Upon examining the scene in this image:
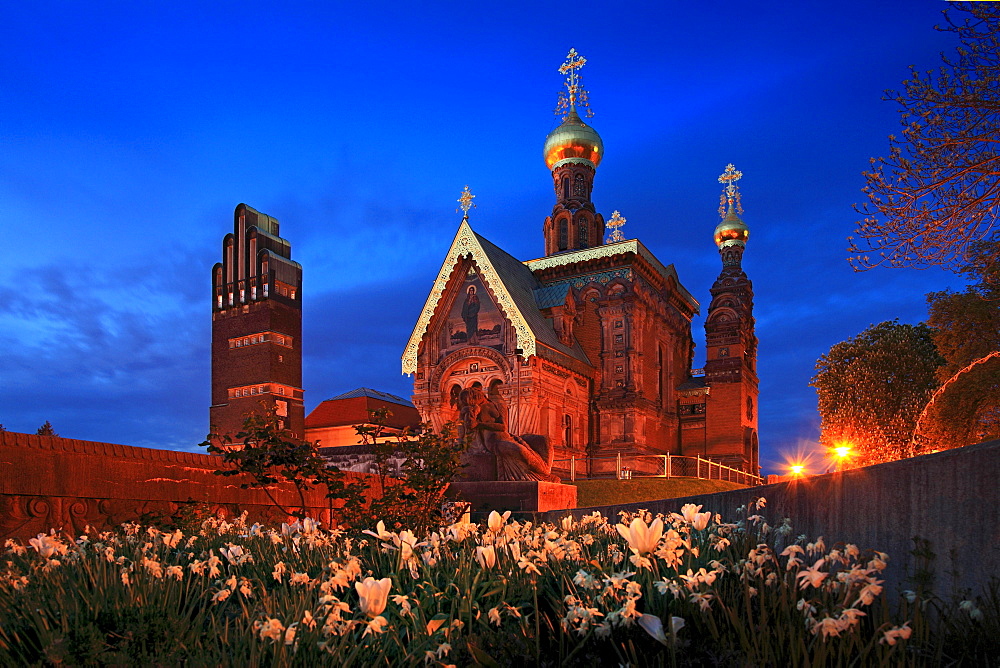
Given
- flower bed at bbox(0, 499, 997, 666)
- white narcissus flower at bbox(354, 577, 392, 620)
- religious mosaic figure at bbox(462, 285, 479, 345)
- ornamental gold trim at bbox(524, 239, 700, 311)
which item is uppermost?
ornamental gold trim at bbox(524, 239, 700, 311)

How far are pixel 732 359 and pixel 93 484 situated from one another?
3839 centimetres

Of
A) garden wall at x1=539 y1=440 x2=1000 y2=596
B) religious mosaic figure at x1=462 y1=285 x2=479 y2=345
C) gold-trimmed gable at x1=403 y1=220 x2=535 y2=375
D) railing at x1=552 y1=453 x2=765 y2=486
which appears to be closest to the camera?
garden wall at x1=539 y1=440 x2=1000 y2=596

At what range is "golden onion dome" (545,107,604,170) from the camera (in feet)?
147

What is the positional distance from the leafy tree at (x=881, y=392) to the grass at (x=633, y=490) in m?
7.00

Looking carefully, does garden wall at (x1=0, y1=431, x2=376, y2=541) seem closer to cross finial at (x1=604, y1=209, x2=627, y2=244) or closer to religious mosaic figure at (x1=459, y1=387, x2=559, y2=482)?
religious mosaic figure at (x1=459, y1=387, x2=559, y2=482)

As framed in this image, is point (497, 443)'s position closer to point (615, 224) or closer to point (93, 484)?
point (93, 484)

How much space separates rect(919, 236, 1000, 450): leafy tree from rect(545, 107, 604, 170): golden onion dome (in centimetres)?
2627

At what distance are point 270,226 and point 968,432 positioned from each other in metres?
48.4

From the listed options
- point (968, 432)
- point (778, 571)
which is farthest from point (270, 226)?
point (778, 571)

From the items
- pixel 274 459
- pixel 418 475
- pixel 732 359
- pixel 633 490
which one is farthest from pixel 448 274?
pixel 274 459

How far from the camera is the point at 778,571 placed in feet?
11.2

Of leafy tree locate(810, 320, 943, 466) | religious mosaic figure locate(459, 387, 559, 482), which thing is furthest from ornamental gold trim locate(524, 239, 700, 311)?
religious mosaic figure locate(459, 387, 559, 482)

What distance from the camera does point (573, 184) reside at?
45312mm

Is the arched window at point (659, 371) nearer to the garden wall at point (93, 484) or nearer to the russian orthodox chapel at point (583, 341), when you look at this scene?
the russian orthodox chapel at point (583, 341)
